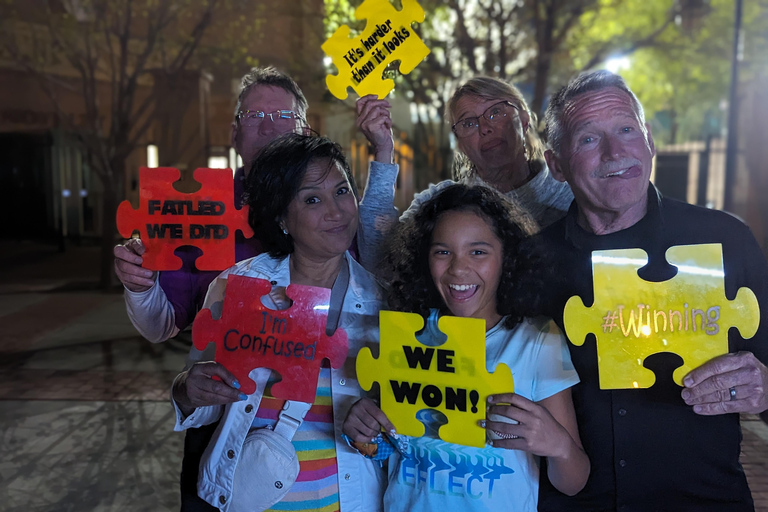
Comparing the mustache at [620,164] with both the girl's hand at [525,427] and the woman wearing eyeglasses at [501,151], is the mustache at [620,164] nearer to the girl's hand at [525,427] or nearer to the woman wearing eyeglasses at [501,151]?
the woman wearing eyeglasses at [501,151]

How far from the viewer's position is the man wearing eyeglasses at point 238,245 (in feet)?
8.21

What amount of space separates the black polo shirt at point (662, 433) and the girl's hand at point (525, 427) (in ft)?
1.13

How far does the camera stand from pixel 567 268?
7.07 feet

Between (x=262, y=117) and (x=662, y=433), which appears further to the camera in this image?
(x=262, y=117)

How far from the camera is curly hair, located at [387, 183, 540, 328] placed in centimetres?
198

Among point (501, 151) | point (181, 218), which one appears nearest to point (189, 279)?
point (181, 218)

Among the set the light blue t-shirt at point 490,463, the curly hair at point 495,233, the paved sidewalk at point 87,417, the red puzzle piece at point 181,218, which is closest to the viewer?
the light blue t-shirt at point 490,463

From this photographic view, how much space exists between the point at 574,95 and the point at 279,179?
3.59ft

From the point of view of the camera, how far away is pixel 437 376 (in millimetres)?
1771

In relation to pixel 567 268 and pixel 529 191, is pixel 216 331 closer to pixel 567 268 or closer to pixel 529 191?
pixel 567 268

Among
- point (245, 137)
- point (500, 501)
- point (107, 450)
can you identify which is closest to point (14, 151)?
point (107, 450)

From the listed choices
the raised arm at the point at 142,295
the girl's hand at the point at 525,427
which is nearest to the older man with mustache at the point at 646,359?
the girl's hand at the point at 525,427

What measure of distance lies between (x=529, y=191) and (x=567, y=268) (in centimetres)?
68

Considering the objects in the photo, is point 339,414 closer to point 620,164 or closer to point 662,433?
point 662,433
